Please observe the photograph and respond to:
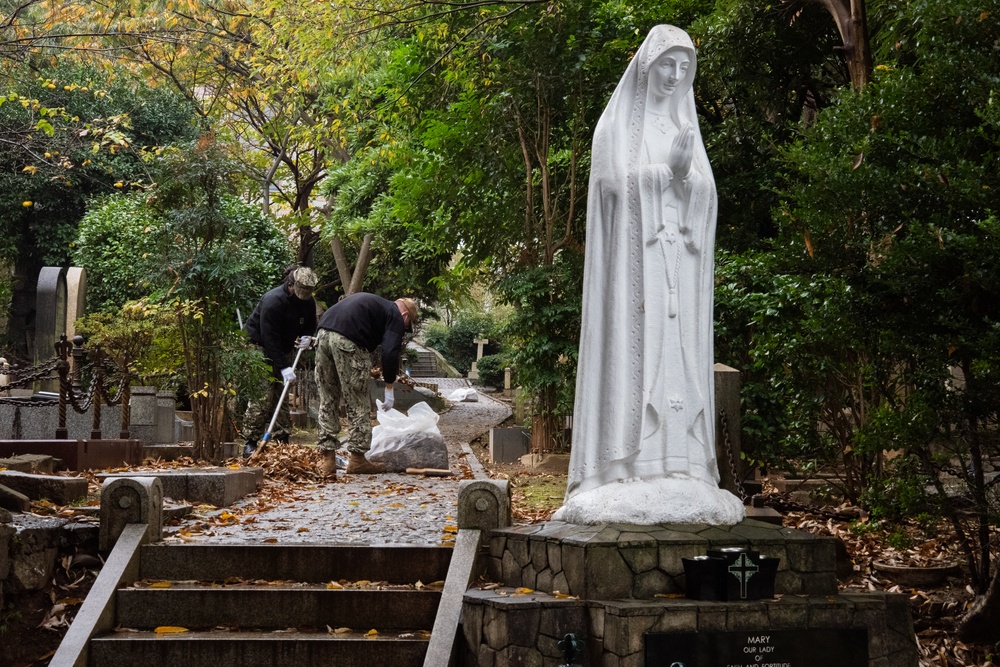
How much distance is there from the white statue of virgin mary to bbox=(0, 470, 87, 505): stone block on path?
425 cm

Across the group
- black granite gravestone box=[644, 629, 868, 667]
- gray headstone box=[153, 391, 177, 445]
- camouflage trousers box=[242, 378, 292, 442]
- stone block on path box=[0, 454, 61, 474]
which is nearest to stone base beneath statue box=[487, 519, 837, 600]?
black granite gravestone box=[644, 629, 868, 667]

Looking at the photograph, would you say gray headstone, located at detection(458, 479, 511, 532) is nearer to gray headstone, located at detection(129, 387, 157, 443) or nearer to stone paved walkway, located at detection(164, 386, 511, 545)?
stone paved walkway, located at detection(164, 386, 511, 545)

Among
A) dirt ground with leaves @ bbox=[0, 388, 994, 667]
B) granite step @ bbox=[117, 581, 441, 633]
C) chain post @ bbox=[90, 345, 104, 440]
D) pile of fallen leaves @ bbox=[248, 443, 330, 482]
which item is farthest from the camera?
chain post @ bbox=[90, 345, 104, 440]

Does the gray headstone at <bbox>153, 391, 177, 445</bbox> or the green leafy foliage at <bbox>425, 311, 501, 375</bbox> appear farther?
the green leafy foliage at <bbox>425, 311, 501, 375</bbox>

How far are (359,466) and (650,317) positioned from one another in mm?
6528

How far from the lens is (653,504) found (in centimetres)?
631

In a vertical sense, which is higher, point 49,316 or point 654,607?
point 49,316

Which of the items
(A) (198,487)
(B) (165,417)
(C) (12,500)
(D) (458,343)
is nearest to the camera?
(C) (12,500)

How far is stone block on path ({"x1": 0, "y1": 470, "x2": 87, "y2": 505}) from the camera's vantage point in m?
8.55

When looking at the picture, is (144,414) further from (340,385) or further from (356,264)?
(356,264)

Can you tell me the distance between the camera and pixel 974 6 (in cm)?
708

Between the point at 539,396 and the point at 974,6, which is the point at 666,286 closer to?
the point at 974,6

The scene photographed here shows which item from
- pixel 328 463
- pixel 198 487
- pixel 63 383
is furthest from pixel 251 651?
pixel 63 383

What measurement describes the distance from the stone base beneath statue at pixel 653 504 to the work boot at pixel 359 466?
6.23 meters
